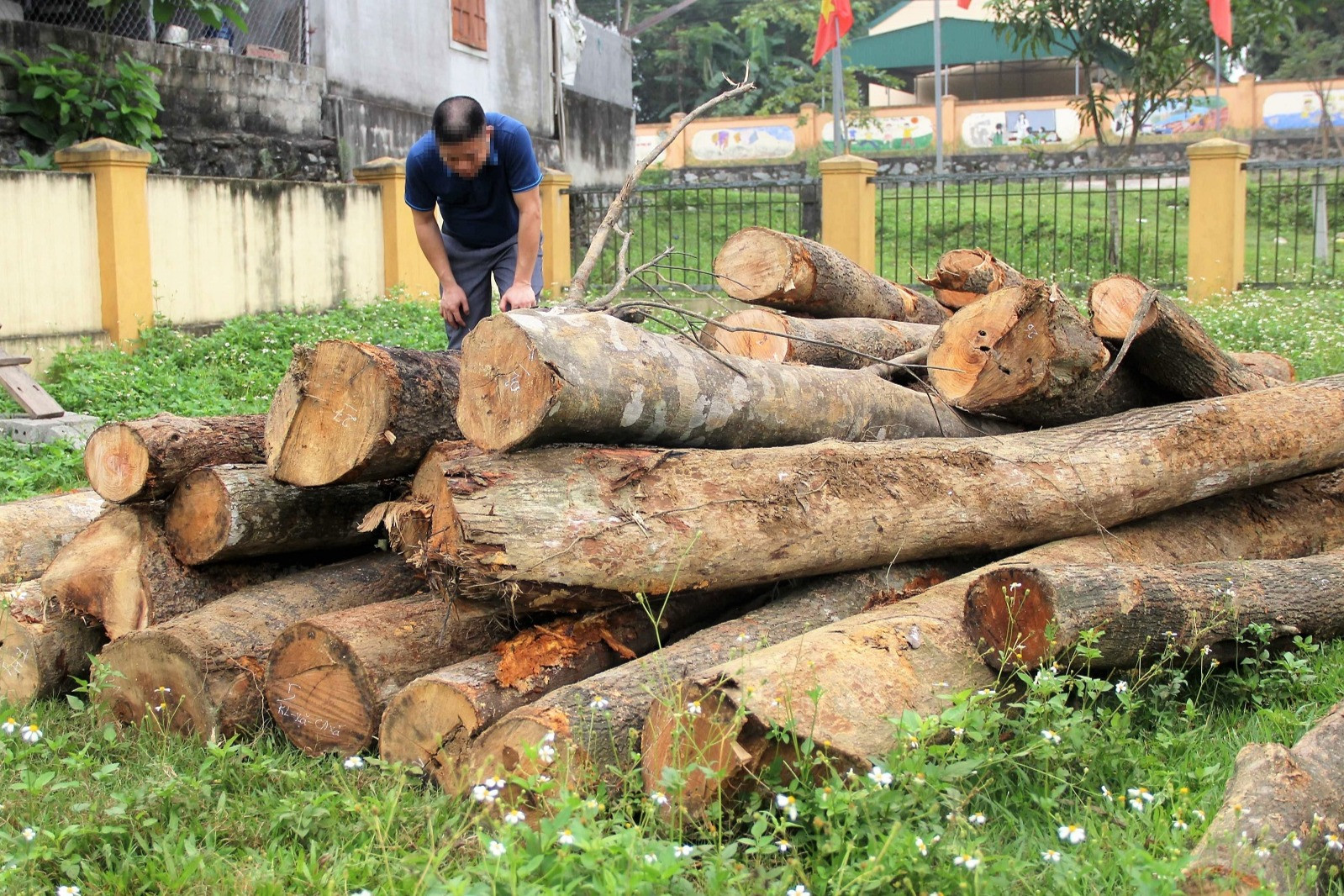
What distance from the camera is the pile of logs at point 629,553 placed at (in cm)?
300

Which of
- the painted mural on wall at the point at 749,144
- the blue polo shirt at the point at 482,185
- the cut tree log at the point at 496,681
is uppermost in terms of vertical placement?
the painted mural on wall at the point at 749,144

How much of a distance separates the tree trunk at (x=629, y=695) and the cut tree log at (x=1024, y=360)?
3.58ft

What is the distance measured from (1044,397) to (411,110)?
1276 centimetres

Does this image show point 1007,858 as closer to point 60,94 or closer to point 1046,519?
point 1046,519

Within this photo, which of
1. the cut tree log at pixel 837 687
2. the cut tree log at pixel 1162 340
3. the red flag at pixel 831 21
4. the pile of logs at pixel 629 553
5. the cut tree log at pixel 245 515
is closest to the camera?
the cut tree log at pixel 837 687

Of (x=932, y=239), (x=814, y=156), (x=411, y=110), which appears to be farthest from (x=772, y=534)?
(x=814, y=156)

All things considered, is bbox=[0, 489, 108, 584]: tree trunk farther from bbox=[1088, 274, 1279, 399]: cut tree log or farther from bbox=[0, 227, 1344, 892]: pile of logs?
bbox=[1088, 274, 1279, 399]: cut tree log

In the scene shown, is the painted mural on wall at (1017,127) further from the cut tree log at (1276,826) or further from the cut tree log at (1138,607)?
the cut tree log at (1276,826)

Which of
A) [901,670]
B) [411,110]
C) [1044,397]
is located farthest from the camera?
[411,110]

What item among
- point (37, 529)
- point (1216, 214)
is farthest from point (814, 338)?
point (1216, 214)

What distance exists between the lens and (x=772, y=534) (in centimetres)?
339

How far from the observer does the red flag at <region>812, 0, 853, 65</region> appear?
17.0 metres

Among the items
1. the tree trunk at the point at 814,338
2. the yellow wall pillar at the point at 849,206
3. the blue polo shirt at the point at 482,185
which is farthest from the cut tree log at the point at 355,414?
the yellow wall pillar at the point at 849,206

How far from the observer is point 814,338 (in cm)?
543
